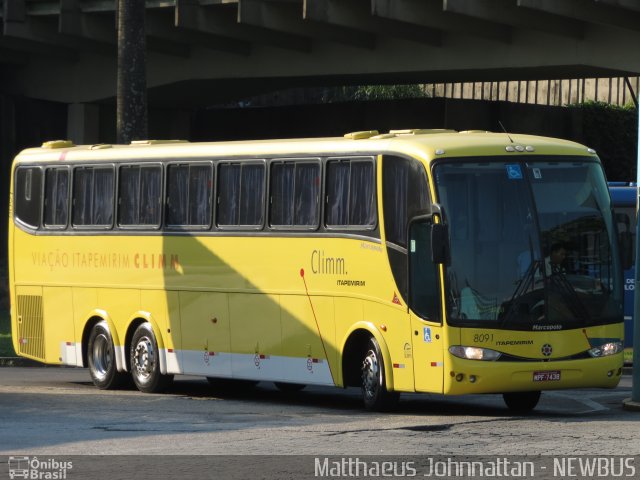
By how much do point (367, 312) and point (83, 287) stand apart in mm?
5815

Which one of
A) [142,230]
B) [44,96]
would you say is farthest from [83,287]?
[44,96]

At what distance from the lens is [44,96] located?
38.3 metres

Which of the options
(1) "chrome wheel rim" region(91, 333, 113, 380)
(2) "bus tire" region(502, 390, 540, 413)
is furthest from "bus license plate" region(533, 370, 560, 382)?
(1) "chrome wheel rim" region(91, 333, 113, 380)

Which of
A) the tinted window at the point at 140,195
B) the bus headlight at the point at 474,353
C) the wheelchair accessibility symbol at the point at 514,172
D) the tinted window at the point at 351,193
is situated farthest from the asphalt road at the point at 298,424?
the wheelchair accessibility symbol at the point at 514,172

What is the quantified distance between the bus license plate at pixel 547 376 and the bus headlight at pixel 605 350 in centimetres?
56

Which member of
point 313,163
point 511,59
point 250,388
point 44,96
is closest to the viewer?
point 313,163

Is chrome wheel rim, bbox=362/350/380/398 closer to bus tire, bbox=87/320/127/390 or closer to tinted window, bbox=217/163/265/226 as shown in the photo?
tinted window, bbox=217/163/265/226

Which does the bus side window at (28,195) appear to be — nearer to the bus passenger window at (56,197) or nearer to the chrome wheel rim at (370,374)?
the bus passenger window at (56,197)

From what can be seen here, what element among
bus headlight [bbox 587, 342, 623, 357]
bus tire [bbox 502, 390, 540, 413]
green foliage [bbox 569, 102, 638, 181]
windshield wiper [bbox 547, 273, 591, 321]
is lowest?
bus tire [bbox 502, 390, 540, 413]

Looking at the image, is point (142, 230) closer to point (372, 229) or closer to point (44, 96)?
point (372, 229)

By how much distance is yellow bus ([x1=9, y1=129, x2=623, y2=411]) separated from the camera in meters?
16.4

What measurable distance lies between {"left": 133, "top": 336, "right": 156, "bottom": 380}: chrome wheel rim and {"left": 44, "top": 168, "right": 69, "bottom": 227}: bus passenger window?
238cm

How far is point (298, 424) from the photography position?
15.3 m

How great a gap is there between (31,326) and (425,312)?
26.9ft
